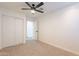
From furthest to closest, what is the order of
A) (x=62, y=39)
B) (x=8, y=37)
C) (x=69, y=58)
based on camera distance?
(x=8, y=37) → (x=62, y=39) → (x=69, y=58)

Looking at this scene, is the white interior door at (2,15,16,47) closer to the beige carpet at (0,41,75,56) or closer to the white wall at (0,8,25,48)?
the white wall at (0,8,25,48)

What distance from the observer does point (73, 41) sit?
368 centimetres

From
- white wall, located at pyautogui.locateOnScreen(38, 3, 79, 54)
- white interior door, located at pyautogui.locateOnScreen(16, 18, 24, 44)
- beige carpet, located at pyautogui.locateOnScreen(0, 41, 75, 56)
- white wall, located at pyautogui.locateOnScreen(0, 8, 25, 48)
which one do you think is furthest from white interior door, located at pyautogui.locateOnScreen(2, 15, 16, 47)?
white wall, located at pyautogui.locateOnScreen(38, 3, 79, 54)

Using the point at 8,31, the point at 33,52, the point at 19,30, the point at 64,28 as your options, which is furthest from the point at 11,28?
the point at 64,28

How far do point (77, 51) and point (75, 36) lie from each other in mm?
609

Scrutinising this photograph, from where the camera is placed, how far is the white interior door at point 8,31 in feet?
14.5

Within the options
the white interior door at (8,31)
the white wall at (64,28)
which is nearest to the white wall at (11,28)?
the white interior door at (8,31)

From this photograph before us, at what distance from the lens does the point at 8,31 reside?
4.65 metres

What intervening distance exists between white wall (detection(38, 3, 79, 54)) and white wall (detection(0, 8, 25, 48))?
171 centimetres

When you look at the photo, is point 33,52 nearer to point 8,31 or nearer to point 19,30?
point 8,31

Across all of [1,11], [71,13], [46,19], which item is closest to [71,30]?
[71,13]

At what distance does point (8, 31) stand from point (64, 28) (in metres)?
2.88

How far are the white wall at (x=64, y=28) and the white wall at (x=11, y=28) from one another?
5.60 feet

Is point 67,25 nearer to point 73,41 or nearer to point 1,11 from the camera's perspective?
point 73,41
